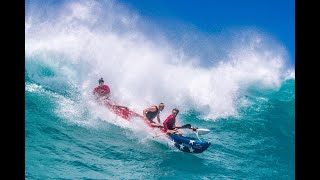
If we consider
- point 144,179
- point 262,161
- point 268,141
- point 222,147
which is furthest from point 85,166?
point 268,141

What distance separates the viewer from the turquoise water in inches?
412

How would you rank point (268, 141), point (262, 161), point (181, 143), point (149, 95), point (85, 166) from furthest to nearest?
point (149, 95)
point (268, 141)
point (262, 161)
point (181, 143)
point (85, 166)

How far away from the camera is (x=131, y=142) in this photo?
40.0 ft

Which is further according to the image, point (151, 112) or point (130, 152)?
point (151, 112)

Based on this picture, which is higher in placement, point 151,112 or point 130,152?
point 151,112

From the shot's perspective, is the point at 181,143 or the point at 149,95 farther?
the point at 149,95

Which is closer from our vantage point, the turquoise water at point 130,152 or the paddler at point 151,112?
the turquoise water at point 130,152

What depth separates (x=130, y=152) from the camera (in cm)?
1163

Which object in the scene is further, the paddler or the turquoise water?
the paddler

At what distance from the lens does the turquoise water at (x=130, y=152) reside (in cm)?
1047
